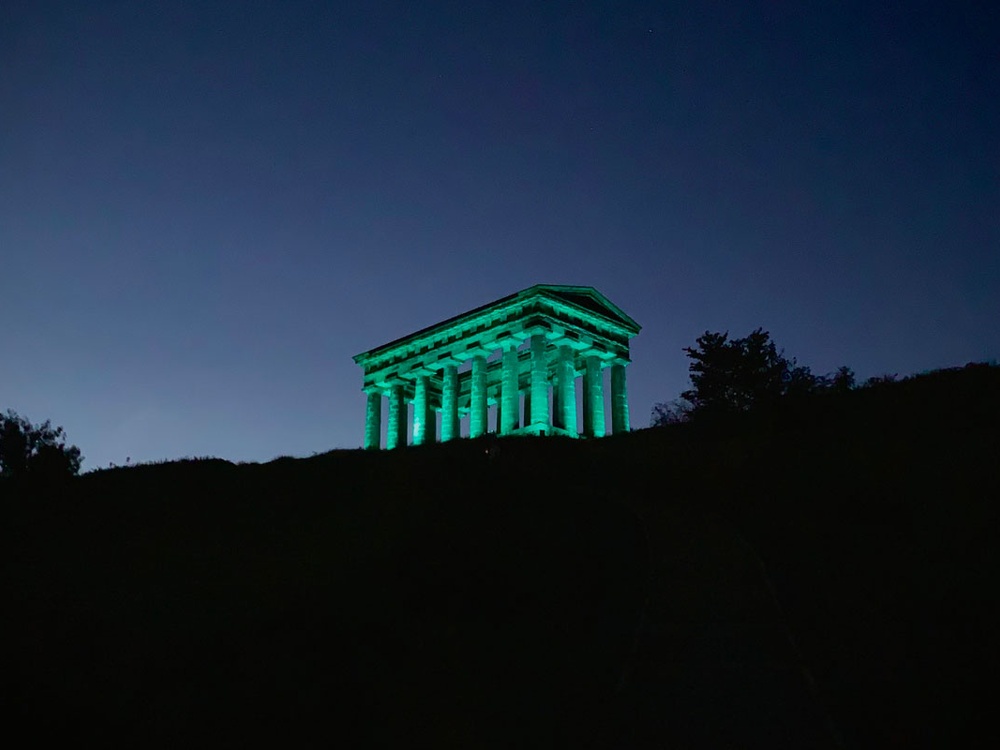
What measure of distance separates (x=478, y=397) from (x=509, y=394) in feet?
12.3

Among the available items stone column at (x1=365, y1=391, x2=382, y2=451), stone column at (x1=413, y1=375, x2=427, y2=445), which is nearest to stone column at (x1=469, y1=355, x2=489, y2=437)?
stone column at (x1=413, y1=375, x2=427, y2=445)

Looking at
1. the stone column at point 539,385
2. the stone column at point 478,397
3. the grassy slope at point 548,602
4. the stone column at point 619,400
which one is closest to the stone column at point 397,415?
the stone column at point 478,397

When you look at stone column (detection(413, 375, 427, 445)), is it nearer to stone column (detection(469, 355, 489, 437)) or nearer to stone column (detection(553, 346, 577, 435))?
stone column (detection(469, 355, 489, 437))

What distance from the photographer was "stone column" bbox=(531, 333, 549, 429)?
4391 centimetres

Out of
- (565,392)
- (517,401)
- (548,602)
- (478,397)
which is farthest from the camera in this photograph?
(478,397)

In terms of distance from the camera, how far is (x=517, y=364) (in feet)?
161

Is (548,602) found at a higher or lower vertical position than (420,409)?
lower

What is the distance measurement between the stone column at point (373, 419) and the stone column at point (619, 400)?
19846mm

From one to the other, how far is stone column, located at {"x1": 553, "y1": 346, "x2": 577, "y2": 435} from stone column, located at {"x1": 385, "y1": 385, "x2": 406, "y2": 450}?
1463cm

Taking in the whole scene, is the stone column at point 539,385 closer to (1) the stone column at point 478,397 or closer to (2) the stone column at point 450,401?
(1) the stone column at point 478,397

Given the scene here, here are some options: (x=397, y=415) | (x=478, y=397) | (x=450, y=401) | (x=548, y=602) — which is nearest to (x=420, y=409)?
(x=397, y=415)

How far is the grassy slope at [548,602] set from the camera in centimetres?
965

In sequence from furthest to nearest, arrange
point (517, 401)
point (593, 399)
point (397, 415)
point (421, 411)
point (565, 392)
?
point (397, 415)
point (421, 411)
point (593, 399)
point (517, 401)
point (565, 392)

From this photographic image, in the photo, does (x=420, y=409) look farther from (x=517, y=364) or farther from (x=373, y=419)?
(x=517, y=364)
